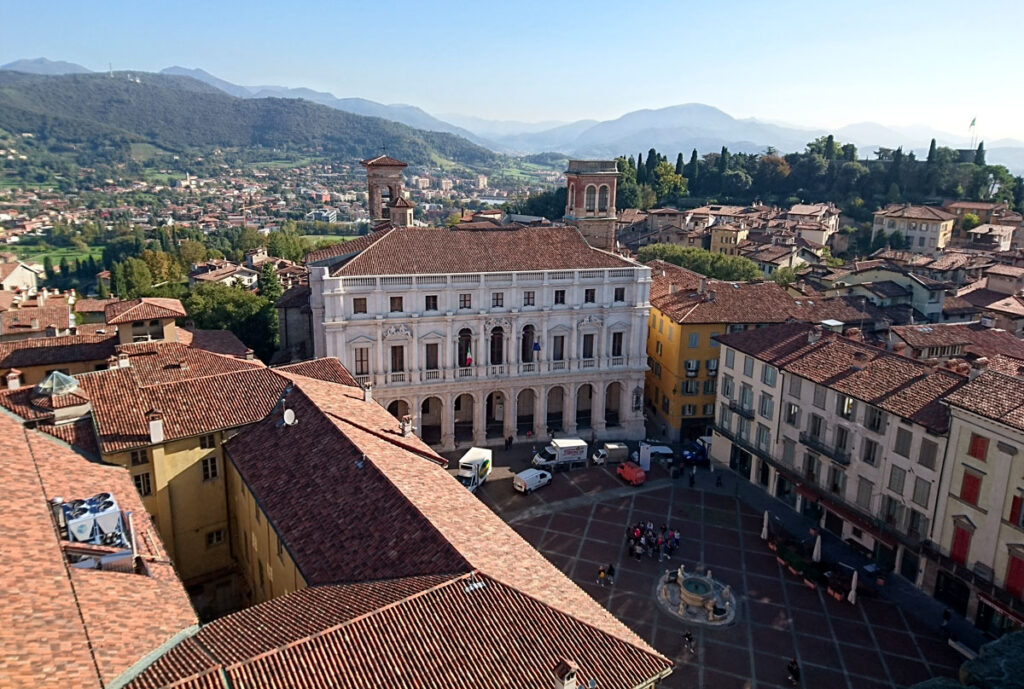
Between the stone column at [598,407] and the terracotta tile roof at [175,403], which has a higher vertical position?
the terracotta tile roof at [175,403]

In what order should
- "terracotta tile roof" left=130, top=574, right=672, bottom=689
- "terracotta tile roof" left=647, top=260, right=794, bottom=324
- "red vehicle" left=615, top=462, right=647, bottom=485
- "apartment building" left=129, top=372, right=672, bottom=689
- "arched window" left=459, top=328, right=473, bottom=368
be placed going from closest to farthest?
"terracotta tile roof" left=130, top=574, right=672, bottom=689 < "apartment building" left=129, top=372, right=672, bottom=689 < "red vehicle" left=615, top=462, right=647, bottom=485 < "arched window" left=459, top=328, right=473, bottom=368 < "terracotta tile roof" left=647, top=260, right=794, bottom=324

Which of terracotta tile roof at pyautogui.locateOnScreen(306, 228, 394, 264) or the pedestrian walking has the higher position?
terracotta tile roof at pyautogui.locateOnScreen(306, 228, 394, 264)

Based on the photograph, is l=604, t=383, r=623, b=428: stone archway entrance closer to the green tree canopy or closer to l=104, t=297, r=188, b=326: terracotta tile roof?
the green tree canopy

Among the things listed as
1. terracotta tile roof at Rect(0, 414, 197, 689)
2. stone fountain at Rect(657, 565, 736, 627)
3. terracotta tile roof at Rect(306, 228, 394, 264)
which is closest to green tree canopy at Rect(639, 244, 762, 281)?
terracotta tile roof at Rect(306, 228, 394, 264)

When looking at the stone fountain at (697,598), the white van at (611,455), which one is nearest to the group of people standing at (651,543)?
the stone fountain at (697,598)

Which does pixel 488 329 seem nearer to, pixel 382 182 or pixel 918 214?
pixel 382 182

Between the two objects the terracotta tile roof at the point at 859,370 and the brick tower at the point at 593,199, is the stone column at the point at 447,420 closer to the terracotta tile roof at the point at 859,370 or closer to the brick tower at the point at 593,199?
the terracotta tile roof at the point at 859,370

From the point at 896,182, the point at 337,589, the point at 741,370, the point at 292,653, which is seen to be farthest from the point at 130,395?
the point at 896,182
